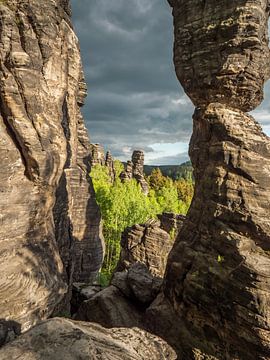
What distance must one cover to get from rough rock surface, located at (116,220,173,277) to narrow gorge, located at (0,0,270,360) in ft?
29.6

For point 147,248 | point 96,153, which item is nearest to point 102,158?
point 96,153

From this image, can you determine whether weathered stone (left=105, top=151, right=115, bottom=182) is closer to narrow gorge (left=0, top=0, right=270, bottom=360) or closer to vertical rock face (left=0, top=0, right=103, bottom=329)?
narrow gorge (left=0, top=0, right=270, bottom=360)

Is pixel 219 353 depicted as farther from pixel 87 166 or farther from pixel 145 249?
pixel 87 166

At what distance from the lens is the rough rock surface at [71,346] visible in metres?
4.57

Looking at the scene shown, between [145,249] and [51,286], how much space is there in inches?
486

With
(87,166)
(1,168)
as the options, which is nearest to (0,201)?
(1,168)

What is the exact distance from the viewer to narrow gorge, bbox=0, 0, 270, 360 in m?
9.68

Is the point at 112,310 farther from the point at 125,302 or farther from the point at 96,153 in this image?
the point at 96,153

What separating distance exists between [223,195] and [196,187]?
171 centimetres

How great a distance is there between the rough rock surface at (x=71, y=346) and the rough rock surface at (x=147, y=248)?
54.5 feet

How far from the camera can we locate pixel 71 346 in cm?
473

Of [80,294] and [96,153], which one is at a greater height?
[96,153]

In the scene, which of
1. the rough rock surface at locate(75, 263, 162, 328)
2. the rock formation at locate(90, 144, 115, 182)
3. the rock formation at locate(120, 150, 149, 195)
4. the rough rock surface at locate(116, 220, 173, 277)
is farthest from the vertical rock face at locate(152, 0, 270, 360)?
the rock formation at locate(120, 150, 149, 195)

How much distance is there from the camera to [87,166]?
2852cm
